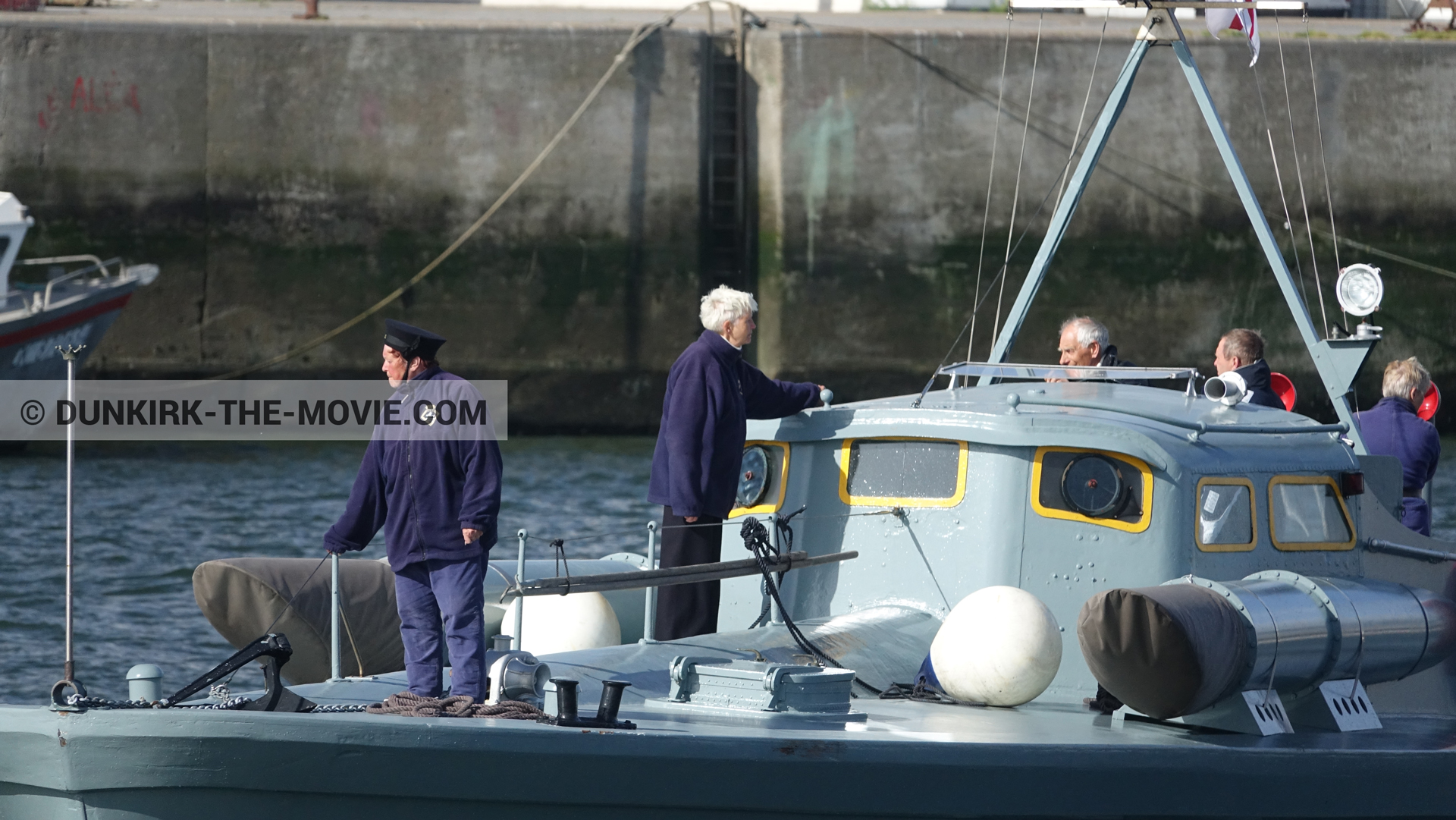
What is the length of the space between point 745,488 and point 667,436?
1.37 ft

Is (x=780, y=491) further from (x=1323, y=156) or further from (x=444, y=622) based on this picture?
(x=1323, y=156)

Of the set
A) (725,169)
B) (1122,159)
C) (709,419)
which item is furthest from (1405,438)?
(725,169)

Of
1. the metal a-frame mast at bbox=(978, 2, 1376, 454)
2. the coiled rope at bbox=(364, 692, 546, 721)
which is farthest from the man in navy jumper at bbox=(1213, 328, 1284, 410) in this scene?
the coiled rope at bbox=(364, 692, 546, 721)

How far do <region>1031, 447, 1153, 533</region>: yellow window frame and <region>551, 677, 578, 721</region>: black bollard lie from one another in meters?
1.97

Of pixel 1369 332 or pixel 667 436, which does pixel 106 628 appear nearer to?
pixel 667 436

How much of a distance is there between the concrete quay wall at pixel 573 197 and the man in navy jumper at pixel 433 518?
14.2 meters

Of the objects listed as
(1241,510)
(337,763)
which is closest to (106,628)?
(337,763)

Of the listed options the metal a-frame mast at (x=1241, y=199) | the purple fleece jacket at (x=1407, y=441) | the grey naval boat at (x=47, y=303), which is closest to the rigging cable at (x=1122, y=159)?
the grey naval boat at (x=47, y=303)

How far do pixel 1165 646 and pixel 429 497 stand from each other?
2.31 meters

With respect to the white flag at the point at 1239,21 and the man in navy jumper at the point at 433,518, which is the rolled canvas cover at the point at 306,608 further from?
the white flag at the point at 1239,21

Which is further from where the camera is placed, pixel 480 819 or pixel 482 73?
pixel 482 73

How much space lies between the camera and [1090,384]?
285 inches

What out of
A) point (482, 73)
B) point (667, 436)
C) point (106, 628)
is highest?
point (482, 73)

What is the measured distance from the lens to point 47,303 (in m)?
19.2
